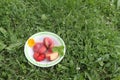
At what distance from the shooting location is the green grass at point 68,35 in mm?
2887

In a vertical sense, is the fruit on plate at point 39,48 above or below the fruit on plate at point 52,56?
above

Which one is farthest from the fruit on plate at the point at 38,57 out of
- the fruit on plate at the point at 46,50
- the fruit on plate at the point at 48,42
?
the fruit on plate at the point at 48,42

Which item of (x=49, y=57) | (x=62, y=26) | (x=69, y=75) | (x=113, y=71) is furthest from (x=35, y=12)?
(x=113, y=71)

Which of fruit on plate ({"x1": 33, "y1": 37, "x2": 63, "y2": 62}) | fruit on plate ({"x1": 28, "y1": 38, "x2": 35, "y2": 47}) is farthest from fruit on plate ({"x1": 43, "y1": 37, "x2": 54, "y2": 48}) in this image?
fruit on plate ({"x1": 28, "y1": 38, "x2": 35, "y2": 47})

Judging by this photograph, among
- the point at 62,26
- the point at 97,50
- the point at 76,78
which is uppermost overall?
the point at 62,26

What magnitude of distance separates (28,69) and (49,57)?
0.22 m

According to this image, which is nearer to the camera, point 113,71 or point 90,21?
point 113,71

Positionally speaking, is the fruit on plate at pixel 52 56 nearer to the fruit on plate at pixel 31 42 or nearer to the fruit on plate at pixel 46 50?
the fruit on plate at pixel 46 50

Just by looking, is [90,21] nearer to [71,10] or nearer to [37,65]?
[71,10]

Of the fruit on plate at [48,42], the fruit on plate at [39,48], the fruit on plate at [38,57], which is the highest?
the fruit on plate at [48,42]

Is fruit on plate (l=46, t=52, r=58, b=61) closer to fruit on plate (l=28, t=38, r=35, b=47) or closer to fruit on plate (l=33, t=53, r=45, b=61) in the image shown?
fruit on plate (l=33, t=53, r=45, b=61)

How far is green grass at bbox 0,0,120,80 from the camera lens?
114 inches

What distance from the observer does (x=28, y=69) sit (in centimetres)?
288

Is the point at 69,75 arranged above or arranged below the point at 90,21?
below
